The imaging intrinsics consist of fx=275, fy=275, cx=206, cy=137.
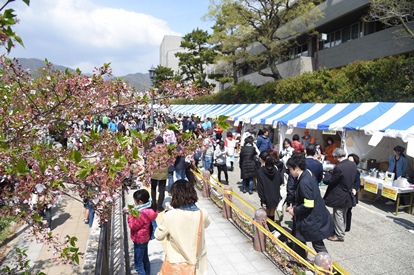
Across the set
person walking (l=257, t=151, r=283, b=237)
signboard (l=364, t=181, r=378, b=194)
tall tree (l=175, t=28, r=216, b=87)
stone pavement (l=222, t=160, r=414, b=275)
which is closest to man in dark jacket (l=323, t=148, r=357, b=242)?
stone pavement (l=222, t=160, r=414, b=275)

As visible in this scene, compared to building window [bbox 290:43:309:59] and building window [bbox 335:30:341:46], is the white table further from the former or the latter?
building window [bbox 290:43:309:59]

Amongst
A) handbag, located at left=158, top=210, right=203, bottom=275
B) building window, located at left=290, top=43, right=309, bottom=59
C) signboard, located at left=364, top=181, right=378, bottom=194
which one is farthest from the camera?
building window, located at left=290, top=43, right=309, bottom=59

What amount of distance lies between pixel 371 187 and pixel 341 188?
3.01m

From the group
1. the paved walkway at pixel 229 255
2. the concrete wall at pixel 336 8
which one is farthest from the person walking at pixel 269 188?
the concrete wall at pixel 336 8

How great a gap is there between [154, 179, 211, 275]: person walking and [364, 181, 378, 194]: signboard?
6.35m

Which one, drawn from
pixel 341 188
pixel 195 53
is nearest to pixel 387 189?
pixel 341 188

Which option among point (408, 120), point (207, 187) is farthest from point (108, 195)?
point (408, 120)

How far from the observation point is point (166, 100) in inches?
158

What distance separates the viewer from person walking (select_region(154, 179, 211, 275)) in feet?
8.52

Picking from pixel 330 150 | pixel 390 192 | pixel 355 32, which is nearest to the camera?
pixel 390 192

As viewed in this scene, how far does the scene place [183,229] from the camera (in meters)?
2.60

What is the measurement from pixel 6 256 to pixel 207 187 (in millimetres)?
4951

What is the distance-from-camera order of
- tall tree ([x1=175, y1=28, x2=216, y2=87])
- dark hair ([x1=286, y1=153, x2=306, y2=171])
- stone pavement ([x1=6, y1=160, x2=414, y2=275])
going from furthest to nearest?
tall tree ([x1=175, y1=28, x2=216, y2=87]) → stone pavement ([x1=6, y1=160, x2=414, y2=275]) → dark hair ([x1=286, y1=153, x2=306, y2=171])

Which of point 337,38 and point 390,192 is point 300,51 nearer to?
point 337,38
